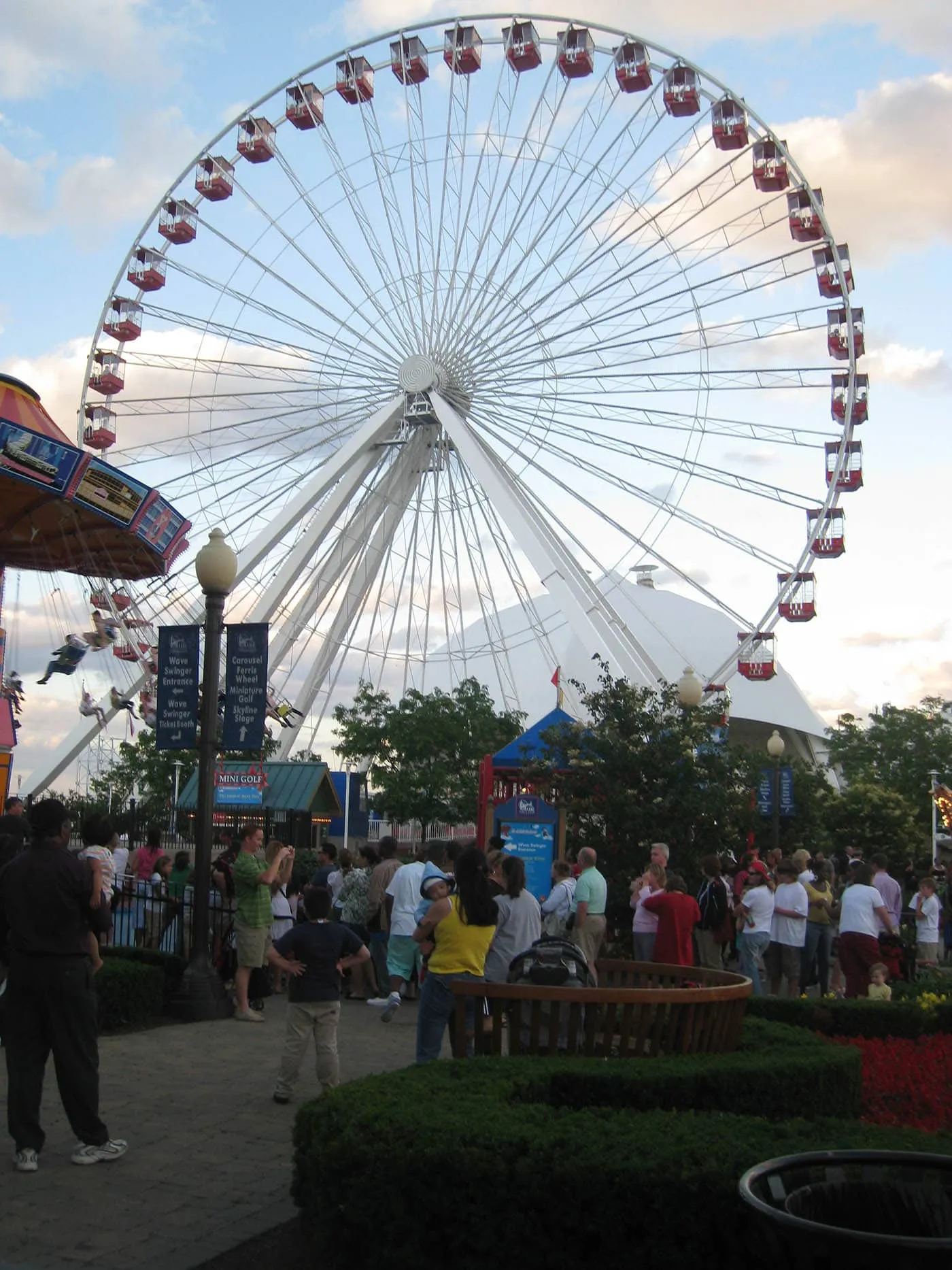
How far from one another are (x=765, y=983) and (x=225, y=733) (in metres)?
7.47

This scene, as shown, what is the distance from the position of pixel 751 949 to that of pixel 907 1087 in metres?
6.23

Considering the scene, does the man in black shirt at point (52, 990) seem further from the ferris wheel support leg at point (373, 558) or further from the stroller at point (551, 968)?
the ferris wheel support leg at point (373, 558)

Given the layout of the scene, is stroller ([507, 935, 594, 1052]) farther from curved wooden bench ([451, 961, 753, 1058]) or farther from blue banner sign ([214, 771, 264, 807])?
blue banner sign ([214, 771, 264, 807])

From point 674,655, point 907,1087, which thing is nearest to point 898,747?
point 674,655

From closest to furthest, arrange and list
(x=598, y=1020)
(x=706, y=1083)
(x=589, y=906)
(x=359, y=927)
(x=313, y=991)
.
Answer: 1. (x=706, y=1083)
2. (x=598, y=1020)
3. (x=313, y=991)
4. (x=589, y=906)
5. (x=359, y=927)

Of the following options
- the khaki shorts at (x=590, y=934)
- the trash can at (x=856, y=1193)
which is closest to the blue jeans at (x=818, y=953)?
the khaki shorts at (x=590, y=934)

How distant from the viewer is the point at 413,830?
46.4 metres

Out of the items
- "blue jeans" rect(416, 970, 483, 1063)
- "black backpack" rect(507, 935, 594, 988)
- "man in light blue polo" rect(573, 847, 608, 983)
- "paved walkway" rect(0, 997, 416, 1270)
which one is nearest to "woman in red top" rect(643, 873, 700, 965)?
"man in light blue polo" rect(573, 847, 608, 983)

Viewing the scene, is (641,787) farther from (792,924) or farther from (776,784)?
(792,924)

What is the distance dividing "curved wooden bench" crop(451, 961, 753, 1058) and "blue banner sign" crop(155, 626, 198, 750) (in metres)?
7.68

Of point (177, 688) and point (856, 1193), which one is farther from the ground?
point (177, 688)

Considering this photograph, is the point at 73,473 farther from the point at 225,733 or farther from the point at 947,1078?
the point at 947,1078

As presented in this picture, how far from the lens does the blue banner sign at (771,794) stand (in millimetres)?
23797

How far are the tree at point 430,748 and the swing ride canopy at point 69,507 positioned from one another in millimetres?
19355
